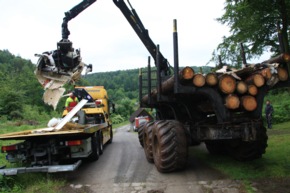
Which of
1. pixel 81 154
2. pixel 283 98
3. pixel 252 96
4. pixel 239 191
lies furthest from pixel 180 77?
pixel 283 98

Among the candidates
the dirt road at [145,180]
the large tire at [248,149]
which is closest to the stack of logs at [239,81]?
the large tire at [248,149]

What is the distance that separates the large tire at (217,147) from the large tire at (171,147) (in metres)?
2.19

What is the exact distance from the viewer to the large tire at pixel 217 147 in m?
9.33

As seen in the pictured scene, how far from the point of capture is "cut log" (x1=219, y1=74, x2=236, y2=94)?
6.81 m

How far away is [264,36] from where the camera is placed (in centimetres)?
1655

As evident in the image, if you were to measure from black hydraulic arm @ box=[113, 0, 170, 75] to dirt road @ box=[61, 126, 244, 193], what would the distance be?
3.90 metres

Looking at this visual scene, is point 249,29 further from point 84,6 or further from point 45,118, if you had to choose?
Answer: point 45,118

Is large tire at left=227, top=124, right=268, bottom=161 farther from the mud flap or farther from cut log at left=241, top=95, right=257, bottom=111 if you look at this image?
the mud flap

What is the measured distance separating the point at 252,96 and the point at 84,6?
6.42m

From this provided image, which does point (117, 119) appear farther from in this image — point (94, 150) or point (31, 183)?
point (31, 183)

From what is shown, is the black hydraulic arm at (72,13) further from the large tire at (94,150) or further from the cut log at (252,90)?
the cut log at (252,90)

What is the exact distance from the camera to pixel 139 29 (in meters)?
11.7

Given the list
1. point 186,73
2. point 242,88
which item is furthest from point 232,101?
point 186,73

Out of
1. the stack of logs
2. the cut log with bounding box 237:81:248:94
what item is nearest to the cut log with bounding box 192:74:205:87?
the stack of logs
